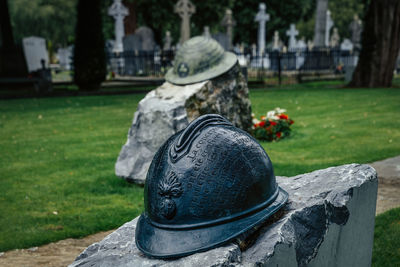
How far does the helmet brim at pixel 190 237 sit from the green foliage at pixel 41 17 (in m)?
43.8

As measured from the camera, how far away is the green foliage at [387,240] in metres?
3.68

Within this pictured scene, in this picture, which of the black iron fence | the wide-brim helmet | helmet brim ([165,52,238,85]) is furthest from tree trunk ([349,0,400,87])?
the wide-brim helmet

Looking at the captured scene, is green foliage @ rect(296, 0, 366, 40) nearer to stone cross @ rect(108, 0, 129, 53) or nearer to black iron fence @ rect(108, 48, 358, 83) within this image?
black iron fence @ rect(108, 48, 358, 83)

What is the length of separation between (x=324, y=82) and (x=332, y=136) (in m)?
12.8

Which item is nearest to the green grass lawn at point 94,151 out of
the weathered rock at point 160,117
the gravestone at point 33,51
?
the weathered rock at point 160,117

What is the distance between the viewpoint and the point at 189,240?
2355mm

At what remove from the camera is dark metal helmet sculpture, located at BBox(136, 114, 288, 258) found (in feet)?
7.80

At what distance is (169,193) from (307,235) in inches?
40.1

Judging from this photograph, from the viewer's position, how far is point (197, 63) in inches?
274

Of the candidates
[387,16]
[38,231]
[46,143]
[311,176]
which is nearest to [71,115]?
[46,143]

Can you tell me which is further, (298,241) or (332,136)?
(332,136)

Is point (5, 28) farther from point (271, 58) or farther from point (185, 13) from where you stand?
point (271, 58)

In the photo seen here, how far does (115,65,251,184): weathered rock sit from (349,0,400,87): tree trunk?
11691 millimetres

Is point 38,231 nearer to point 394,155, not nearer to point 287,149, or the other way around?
point 287,149
